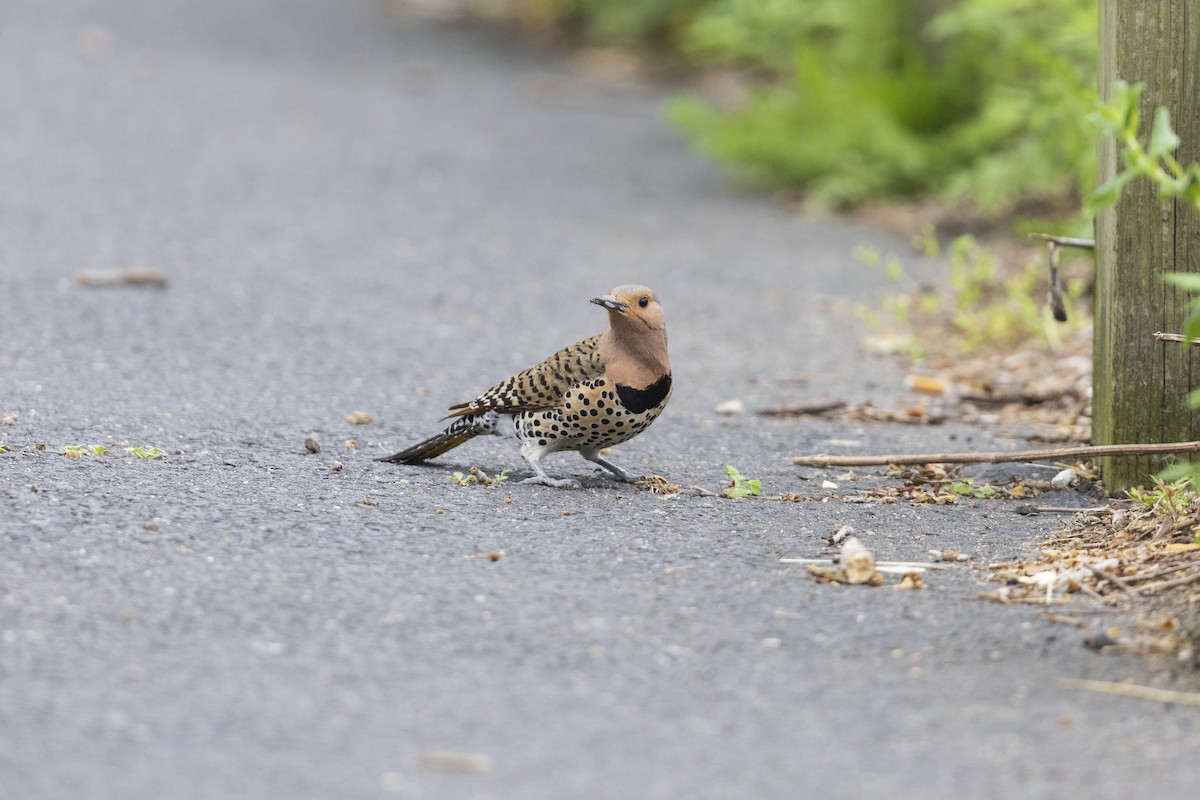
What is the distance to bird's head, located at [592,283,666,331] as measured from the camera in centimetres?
484

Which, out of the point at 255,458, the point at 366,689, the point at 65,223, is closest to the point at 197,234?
the point at 65,223

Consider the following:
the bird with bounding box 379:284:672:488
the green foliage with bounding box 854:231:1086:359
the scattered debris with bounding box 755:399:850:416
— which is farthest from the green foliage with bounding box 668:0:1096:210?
the bird with bounding box 379:284:672:488

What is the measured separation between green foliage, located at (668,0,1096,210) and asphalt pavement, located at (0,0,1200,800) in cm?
105

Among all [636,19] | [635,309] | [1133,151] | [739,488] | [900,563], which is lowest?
[900,563]

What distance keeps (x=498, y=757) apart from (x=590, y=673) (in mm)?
444

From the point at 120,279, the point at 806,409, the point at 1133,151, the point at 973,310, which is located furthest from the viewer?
the point at 973,310

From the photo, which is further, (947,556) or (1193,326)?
(947,556)

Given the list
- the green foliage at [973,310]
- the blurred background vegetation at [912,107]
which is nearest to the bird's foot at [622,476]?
the green foliage at [973,310]

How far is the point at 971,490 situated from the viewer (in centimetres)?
500

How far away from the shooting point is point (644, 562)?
13.5 feet

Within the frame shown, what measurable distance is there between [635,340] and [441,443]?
2.63 feet

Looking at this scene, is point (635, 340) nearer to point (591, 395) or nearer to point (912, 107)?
point (591, 395)

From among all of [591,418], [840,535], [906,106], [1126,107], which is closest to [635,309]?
[591,418]

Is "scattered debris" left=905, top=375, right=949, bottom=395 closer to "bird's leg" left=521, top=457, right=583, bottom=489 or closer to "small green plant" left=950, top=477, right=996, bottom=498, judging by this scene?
"small green plant" left=950, top=477, right=996, bottom=498
